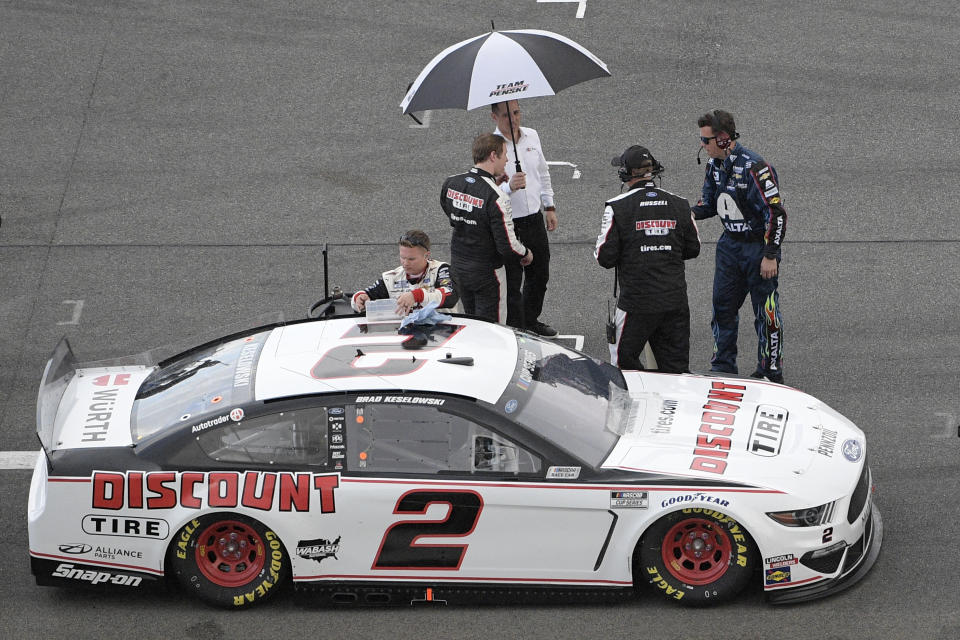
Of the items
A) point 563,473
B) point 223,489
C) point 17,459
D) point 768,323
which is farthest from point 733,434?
point 17,459

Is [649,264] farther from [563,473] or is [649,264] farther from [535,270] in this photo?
[563,473]

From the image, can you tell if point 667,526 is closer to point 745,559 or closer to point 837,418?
point 745,559

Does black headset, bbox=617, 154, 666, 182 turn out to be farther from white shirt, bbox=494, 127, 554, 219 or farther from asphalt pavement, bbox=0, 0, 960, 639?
asphalt pavement, bbox=0, 0, 960, 639

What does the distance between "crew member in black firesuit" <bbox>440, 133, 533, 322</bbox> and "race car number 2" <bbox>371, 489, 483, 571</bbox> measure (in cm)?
225

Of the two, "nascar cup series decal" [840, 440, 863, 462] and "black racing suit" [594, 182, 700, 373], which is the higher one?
"black racing suit" [594, 182, 700, 373]

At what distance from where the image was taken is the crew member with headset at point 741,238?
8.60 m

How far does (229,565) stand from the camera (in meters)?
6.68

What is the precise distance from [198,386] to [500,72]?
329 cm

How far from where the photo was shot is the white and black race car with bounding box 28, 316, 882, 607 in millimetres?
6414

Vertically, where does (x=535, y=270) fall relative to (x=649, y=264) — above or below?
below

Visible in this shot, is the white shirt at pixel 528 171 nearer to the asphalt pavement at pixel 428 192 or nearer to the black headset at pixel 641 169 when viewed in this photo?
the asphalt pavement at pixel 428 192

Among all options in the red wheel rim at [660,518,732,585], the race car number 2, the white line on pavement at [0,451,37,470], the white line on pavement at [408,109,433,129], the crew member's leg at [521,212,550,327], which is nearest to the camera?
the race car number 2

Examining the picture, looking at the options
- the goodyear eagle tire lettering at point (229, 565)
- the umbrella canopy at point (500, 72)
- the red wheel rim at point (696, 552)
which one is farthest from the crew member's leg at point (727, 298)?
the goodyear eagle tire lettering at point (229, 565)

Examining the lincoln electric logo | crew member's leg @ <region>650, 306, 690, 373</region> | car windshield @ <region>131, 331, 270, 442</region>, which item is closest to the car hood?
crew member's leg @ <region>650, 306, 690, 373</region>
